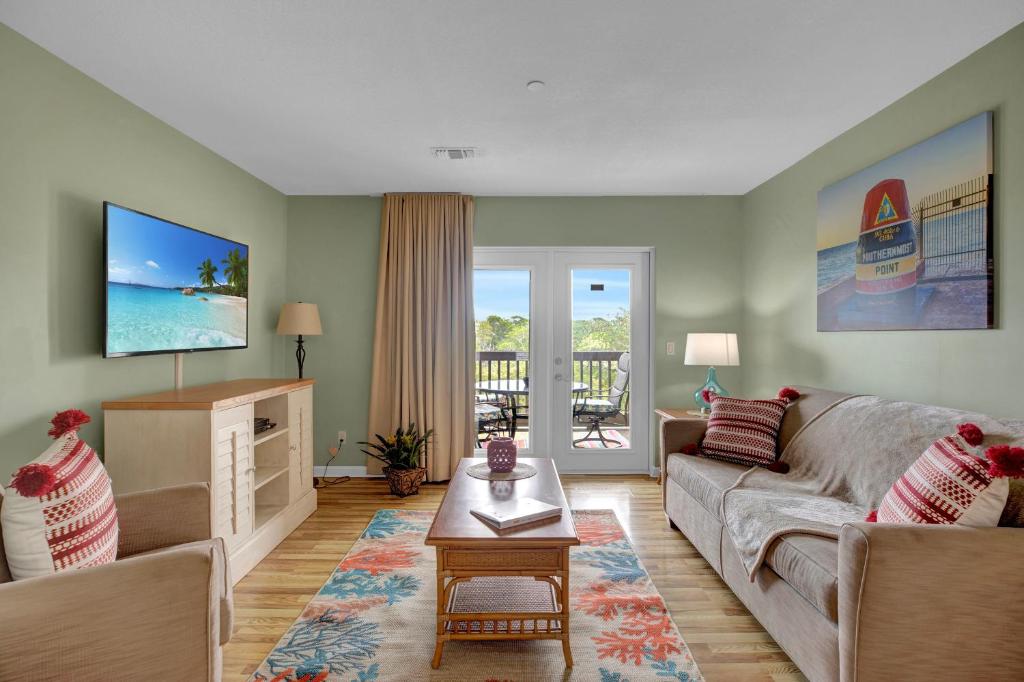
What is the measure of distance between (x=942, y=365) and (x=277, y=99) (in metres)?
3.43

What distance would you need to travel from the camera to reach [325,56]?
221 cm

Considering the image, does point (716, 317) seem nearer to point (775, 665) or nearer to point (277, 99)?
point (775, 665)

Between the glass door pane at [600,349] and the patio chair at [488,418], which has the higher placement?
the glass door pane at [600,349]

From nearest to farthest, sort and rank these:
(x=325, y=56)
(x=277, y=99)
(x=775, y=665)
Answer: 1. (x=775, y=665)
2. (x=325, y=56)
3. (x=277, y=99)

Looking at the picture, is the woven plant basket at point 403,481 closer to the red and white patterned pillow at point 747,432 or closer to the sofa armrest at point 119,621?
the red and white patterned pillow at point 747,432

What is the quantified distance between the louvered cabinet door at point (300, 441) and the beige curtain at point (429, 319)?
785 millimetres

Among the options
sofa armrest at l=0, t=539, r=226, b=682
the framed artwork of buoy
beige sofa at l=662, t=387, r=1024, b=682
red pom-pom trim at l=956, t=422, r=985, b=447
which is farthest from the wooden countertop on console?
the framed artwork of buoy

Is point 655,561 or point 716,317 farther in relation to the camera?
point 716,317

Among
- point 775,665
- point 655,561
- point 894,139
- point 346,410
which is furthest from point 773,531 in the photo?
point 346,410

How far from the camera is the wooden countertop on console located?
239cm

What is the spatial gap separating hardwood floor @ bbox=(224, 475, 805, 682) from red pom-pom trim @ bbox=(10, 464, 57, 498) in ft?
3.12

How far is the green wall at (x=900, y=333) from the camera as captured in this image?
2.07 metres

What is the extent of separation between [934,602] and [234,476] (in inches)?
112

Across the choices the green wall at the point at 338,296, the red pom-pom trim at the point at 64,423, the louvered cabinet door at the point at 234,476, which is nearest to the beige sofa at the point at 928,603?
the red pom-pom trim at the point at 64,423
